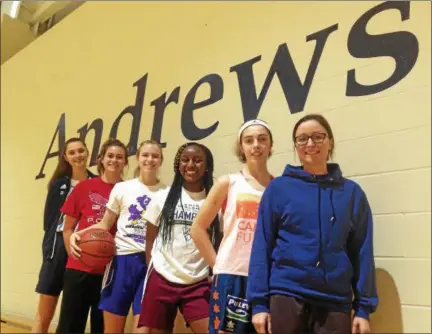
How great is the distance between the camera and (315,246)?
1553 mm

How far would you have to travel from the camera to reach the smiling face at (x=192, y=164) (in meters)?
2.17

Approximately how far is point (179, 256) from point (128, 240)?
40 centimetres

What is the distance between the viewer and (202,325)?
2012 millimetres

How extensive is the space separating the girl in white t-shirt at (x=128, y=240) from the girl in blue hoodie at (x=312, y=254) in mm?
885

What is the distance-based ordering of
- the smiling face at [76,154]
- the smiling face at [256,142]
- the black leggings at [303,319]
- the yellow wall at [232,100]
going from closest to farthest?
the black leggings at [303,319], the yellow wall at [232,100], the smiling face at [256,142], the smiling face at [76,154]

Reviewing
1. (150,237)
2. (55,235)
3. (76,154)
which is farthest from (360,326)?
(76,154)

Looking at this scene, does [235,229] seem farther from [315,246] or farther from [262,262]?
[315,246]

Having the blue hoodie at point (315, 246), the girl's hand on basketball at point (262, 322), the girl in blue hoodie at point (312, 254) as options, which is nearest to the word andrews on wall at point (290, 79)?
the girl in blue hoodie at point (312, 254)

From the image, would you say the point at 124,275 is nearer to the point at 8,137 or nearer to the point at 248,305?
the point at 248,305

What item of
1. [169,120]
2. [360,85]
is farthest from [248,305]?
[169,120]

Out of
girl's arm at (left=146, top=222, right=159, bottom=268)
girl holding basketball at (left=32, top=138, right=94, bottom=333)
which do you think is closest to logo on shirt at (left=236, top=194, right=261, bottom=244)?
girl's arm at (left=146, top=222, right=159, bottom=268)

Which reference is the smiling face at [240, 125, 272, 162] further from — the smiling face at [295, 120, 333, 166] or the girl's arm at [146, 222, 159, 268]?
the girl's arm at [146, 222, 159, 268]

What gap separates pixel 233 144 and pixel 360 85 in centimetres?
82

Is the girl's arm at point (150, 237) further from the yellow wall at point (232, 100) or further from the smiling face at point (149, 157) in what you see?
the yellow wall at point (232, 100)
